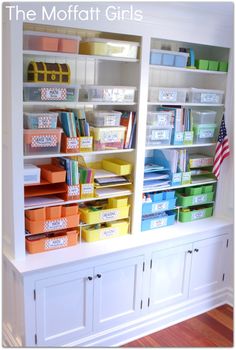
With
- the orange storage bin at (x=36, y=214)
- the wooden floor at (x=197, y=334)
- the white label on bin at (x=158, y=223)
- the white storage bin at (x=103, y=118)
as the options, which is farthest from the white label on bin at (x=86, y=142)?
the wooden floor at (x=197, y=334)

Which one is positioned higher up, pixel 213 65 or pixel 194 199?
pixel 213 65

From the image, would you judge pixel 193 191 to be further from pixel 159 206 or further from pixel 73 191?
pixel 73 191

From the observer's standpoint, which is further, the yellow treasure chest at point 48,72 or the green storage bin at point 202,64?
the green storage bin at point 202,64

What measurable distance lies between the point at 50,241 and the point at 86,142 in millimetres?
674

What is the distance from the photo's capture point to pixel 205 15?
2.77m

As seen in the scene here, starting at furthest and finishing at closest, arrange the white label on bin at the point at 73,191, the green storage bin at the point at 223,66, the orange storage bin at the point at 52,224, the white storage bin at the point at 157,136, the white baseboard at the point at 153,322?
the green storage bin at the point at 223,66
the white storage bin at the point at 157,136
the white baseboard at the point at 153,322
the white label on bin at the point at 73,191
the orange storage bin at the point at 52,224

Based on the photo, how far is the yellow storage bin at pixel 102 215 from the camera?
8.77ft

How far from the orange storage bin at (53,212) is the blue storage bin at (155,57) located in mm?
1176

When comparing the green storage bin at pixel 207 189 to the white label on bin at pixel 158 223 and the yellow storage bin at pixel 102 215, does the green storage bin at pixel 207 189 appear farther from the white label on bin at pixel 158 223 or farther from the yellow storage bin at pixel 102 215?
the yellow storage bin at pixel 102 215

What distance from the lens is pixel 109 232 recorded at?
273cm

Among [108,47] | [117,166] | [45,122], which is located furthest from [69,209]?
[108,47]

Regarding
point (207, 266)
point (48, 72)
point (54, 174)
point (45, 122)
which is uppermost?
point (48, 72)

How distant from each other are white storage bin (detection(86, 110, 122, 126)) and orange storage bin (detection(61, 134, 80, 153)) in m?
Result: 0.23

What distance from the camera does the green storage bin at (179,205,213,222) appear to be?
315 cm
